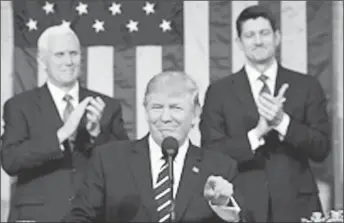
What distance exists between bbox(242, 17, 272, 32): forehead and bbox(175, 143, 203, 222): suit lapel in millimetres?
1525

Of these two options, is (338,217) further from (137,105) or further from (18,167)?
(137,105)

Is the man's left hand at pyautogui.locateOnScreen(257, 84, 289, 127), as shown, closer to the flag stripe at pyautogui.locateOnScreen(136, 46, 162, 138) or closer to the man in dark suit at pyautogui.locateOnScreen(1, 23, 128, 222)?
the man in dark suit at pyautogui.locateOnScreen(1, 23, 128, 222)

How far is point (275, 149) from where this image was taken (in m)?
6.10

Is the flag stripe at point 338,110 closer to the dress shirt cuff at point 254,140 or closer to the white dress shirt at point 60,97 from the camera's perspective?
the dress shirt cuff at point 254,140

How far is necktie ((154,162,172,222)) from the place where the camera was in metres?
4.61

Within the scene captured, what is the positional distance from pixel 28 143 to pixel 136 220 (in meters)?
1.43

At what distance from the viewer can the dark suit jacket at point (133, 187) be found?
462 centimetres

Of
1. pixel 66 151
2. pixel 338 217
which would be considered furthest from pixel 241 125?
pixel 338 217

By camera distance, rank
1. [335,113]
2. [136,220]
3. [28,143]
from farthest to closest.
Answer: [335,113] → [28,143] → [136,220]

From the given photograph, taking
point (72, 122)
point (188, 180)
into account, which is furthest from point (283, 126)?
point (188, 180)

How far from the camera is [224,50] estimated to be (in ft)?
23.1

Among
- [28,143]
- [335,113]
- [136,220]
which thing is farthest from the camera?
[335,113]

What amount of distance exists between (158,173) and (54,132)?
1.34 meters

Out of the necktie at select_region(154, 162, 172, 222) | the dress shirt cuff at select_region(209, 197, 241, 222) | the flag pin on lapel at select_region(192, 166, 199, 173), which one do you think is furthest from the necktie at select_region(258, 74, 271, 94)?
the dress shirt cuff at select_region(209, 197, 241, 222)
